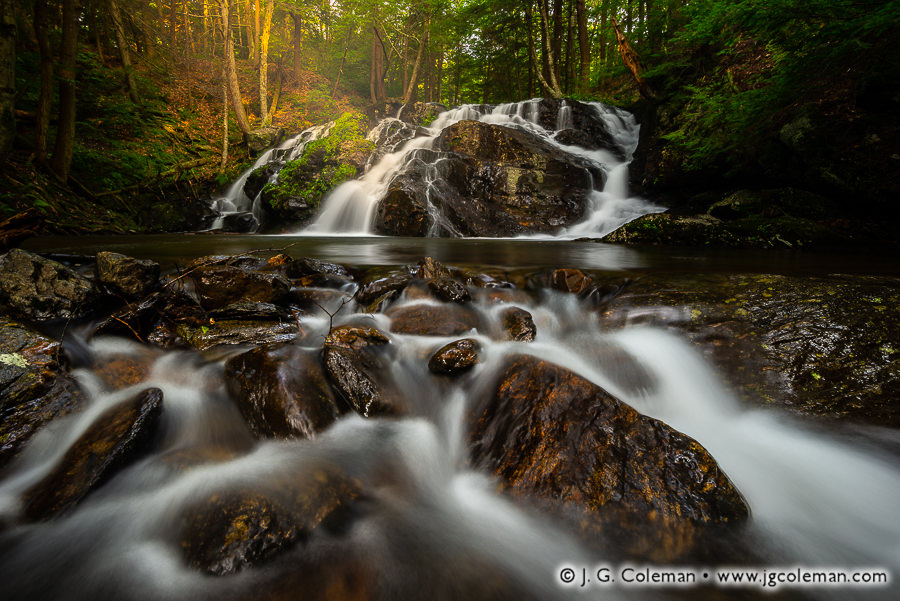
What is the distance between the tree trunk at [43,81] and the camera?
26.1 ft

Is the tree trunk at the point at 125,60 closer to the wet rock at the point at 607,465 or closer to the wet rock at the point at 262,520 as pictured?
the wet rock at the point at 262,520

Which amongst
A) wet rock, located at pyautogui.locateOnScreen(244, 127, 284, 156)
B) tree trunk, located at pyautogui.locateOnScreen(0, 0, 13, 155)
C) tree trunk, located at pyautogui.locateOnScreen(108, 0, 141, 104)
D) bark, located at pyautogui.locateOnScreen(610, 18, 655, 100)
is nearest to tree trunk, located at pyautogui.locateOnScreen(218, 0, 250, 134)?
wet rock, located at pyautogui.locateOnScreen(244, 127, 284, 156)

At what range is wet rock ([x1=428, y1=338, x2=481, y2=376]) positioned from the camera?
3.10 meters

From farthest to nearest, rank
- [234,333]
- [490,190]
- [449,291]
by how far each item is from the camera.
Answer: [490,190]
[449,291]
[234,333]

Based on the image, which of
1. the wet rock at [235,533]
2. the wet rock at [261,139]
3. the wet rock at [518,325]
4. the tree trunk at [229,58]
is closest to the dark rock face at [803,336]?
the wet rock at [518,325]

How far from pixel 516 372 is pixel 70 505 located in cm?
271

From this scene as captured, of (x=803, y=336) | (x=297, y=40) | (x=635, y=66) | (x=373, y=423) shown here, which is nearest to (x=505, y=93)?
(x=635, y=66)

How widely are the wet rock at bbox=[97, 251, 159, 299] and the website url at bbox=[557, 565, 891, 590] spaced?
4239 millimetres

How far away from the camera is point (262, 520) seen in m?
1.85

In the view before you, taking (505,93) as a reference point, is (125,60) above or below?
below

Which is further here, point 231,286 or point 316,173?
point 316,173

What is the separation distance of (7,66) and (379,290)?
8733 mm

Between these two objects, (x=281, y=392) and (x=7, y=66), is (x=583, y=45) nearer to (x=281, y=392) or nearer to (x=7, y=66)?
(x=7, y=66)

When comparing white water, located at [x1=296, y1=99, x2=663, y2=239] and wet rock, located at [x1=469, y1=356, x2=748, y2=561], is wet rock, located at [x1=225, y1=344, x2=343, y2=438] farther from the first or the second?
white water, located at [x1=296, y1=99, x2=663, y2=239]
